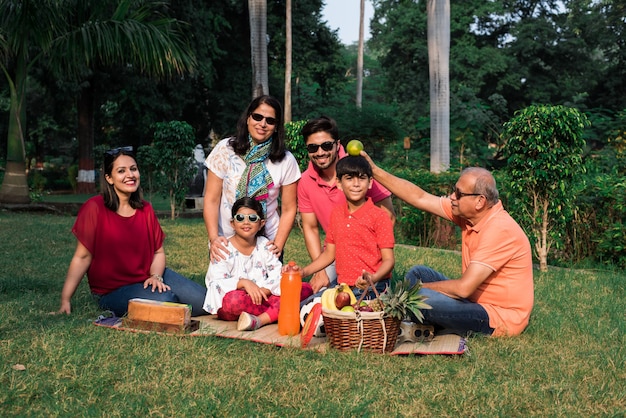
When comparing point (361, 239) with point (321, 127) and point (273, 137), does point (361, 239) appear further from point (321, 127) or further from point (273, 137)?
point (273, 137)

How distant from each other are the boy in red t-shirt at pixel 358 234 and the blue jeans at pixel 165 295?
3.70 ft

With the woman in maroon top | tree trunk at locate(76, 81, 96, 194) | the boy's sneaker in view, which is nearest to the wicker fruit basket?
the boy's sneaker

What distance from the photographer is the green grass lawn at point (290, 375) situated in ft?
12.1

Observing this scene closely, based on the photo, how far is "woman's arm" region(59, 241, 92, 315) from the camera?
5547 mm

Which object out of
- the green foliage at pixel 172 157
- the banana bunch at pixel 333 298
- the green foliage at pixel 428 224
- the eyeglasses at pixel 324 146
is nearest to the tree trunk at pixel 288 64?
the green foliage at pixel 172 157

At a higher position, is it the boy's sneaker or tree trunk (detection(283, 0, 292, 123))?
tree trunk (detection(283, 0, 292, 123))

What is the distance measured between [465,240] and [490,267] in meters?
0.47

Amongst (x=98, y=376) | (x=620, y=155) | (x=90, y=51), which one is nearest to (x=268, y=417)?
(x=98, y=376)

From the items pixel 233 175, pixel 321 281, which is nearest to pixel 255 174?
pixel 233 175

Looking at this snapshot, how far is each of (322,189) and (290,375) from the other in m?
2.19

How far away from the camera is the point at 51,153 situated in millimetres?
48312

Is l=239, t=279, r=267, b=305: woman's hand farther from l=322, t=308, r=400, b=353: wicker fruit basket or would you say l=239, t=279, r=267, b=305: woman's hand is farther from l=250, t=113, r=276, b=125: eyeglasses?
l=250, t=113, r=276, b=125: eyeglasses

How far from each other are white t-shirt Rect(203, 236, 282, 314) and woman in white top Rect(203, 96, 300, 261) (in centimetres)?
8

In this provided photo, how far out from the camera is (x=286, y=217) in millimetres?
6062
